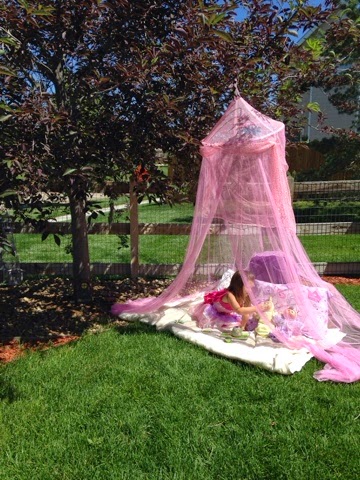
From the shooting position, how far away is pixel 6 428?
2906mm

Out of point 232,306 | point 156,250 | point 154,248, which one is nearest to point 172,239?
point 154,248

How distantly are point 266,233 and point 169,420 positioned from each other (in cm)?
202

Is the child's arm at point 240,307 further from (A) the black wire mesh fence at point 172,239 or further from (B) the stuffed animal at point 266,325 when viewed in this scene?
(A) the black wire mesh fence at point 172,239

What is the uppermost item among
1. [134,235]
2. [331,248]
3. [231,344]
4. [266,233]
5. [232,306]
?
[266,233]

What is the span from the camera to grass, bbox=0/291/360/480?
253 centimetres

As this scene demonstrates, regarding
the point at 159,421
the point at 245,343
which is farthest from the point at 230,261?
the point at 159,421

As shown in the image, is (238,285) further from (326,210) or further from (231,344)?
(326,210)

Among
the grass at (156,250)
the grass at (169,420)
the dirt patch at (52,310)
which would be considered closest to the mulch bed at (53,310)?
the dirt patch at (52,310)

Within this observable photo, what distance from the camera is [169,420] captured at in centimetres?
295

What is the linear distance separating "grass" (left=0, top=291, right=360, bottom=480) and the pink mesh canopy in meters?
0.35

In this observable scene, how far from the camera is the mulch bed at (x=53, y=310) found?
14.6 feet

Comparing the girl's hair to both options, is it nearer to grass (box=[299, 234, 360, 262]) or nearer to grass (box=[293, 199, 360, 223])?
grass (box=[293, 199, 360, 223])

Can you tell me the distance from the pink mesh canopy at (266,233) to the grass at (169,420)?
0.35 m

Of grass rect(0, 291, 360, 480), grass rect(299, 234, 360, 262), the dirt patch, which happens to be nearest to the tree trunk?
the dirt patch
